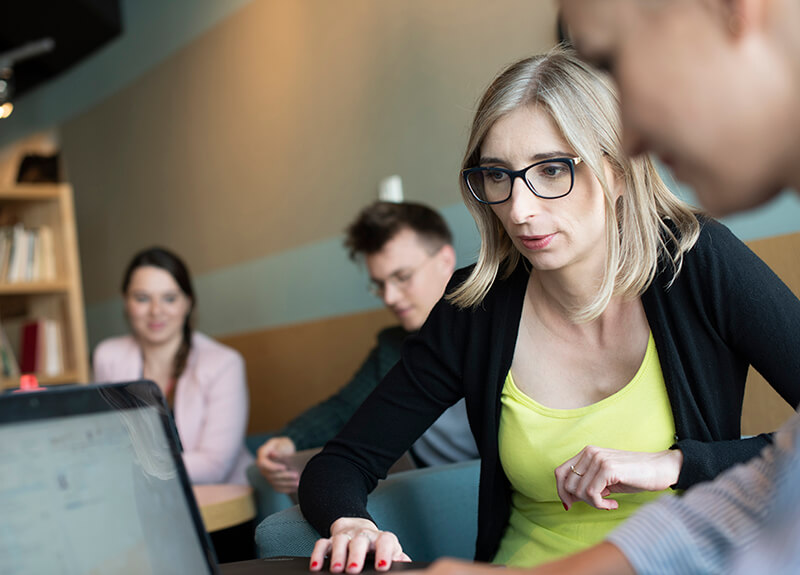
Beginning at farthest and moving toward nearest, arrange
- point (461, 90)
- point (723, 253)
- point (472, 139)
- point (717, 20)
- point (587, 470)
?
point (461, 90), point (472, 139), point (723, 253), point (587, 470), point (717, 20)

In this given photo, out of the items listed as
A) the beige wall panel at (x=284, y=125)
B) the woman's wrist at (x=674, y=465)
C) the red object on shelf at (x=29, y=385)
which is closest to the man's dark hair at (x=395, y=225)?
the beige wall panel at (x=284, y=125)

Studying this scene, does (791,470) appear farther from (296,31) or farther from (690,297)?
(296,31)

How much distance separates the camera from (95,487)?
2.53ft

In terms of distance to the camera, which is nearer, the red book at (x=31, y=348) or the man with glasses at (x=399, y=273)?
the man with glasses at (x=399, y=273)

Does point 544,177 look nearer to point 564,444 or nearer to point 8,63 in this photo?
point 564,444

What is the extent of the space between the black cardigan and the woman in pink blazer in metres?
1.54

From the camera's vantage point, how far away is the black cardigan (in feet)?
4.18

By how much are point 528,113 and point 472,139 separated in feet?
0.41

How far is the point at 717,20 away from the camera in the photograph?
55cm

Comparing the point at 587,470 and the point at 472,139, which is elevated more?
the point at 472,139

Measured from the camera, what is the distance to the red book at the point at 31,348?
431cm

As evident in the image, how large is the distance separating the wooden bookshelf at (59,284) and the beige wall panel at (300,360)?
0.90 m

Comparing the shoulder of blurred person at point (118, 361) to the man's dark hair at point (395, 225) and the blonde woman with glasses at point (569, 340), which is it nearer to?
the man's dark hair at point (395, 225)

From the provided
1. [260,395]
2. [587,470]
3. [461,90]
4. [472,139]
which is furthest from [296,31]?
[587,470]
